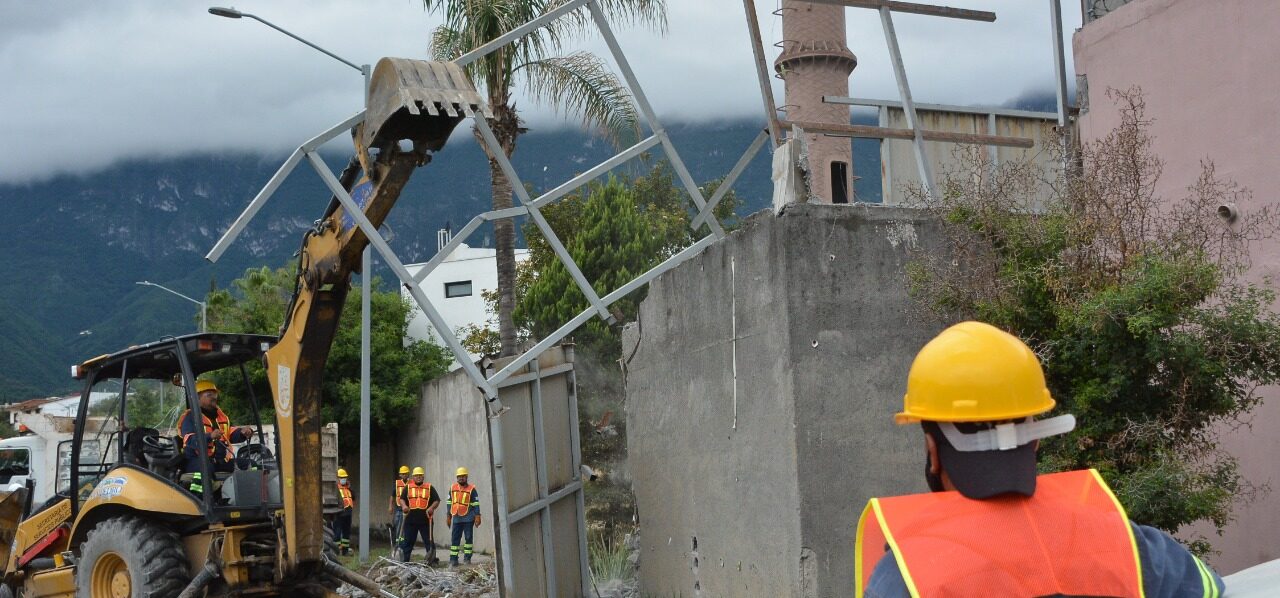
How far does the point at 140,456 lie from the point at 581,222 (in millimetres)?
18319

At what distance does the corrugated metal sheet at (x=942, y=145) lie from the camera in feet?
34.6

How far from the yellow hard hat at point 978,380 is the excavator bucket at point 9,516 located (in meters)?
12.8

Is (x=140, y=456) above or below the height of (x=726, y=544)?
above

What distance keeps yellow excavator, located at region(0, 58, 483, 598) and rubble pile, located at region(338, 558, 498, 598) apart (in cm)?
372

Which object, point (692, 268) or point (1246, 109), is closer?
point (1246, 109)

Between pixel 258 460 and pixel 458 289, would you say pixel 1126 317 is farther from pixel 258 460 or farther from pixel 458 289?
pixel 458 289

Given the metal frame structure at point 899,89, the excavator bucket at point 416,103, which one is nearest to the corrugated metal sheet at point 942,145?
the metal frame structure at point 899,89

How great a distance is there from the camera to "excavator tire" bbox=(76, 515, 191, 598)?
967cm

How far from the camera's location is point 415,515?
64.6ft

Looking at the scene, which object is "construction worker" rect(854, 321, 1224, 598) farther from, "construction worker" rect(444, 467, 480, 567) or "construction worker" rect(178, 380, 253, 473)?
"construction worker" rect(444, 467, 480, 567)

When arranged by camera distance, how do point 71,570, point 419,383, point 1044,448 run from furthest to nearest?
point 419,383, point 71,570, point 1044,448

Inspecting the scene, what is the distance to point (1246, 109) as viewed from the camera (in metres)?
8.36

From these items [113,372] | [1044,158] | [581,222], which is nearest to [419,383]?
[581,222]

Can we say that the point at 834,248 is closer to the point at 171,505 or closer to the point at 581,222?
the point at 171,505
